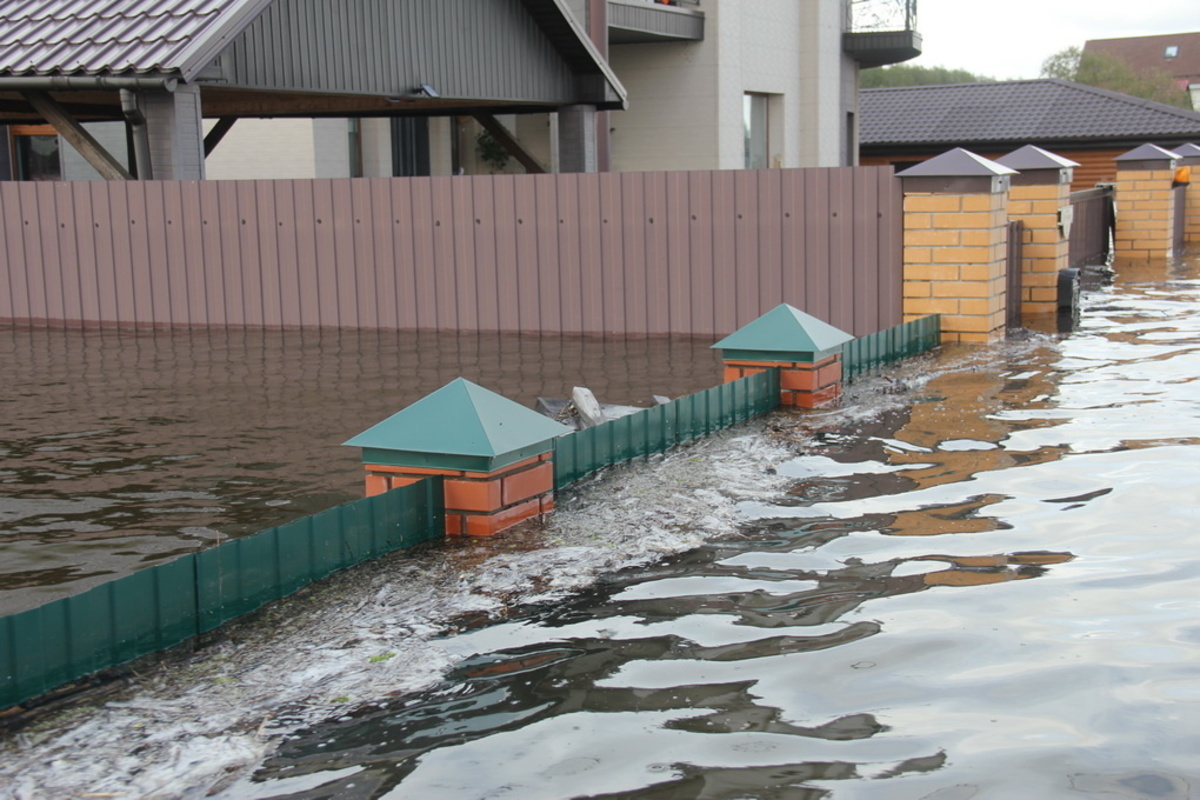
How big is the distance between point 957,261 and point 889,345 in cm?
160

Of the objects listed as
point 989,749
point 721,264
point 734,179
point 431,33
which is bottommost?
point 989,749

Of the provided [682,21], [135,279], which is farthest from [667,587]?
[682,21]

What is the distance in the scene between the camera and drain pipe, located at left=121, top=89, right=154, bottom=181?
47.4ft

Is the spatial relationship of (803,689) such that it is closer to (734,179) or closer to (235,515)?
(235,515)

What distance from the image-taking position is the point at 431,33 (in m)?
18.5

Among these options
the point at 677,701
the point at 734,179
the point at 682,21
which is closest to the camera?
the point at 677,701

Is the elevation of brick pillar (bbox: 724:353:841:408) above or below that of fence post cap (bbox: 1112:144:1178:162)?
below

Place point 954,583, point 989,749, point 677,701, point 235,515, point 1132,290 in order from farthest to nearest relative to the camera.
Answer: point 1132,290 < point 235,515 < point 954,583 < point 677,701 < point 989,749

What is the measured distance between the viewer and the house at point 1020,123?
1389 inches

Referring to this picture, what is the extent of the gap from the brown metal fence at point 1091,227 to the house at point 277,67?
7.31m

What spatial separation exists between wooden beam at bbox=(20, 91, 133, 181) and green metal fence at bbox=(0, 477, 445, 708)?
11.0 m

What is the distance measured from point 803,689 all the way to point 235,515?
3.82 meters

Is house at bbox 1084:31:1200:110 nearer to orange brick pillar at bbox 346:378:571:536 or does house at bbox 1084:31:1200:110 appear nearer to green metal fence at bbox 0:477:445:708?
orange brick pillar at bbox 346:378:571:536

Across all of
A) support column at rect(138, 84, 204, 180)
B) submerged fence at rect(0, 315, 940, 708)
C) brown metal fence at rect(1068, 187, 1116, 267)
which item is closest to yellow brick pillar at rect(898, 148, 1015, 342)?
submerged fence at rect(0, 315, 940, 708)
